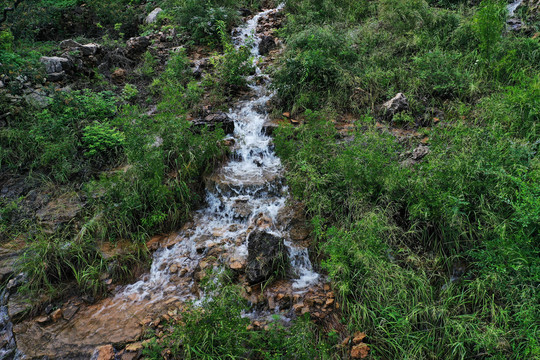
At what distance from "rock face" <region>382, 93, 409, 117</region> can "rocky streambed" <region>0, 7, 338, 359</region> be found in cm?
257

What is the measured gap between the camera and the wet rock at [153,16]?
35.8ft

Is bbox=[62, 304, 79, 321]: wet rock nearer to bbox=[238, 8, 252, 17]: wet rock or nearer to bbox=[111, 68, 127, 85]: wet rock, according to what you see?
bbox=[111, 68, 127, 85]: wet rock

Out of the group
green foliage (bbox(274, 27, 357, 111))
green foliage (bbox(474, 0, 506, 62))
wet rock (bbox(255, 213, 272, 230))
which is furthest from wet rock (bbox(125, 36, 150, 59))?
green foliage (bbox(474, 0, 506, 62))

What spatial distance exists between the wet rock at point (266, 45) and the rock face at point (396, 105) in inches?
195

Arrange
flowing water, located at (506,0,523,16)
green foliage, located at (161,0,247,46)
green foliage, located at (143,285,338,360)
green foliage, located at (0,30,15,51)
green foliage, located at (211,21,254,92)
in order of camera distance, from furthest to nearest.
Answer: green foliage, located at (161,0,247,46), green foliage, located at (211,21,254,92), flowing water, located at (506,0,523,16), green foliage, located at (0,30,15,51), green foliage, located at (143,285,338,360)

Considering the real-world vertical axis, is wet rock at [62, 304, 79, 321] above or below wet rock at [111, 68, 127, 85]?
below

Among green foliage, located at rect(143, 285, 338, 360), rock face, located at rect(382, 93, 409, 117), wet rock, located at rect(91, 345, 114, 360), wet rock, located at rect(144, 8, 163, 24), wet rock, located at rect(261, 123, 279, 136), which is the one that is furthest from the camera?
wet rock, located at rect(144, 8, 163, 24)

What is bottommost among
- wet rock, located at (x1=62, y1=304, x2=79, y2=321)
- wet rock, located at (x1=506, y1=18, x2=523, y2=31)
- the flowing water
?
wet rock, located at (x1=62, y1=304, x2=79, y2=321)

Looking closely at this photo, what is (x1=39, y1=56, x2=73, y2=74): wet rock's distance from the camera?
7188mm

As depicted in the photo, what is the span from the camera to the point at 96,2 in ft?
37.0

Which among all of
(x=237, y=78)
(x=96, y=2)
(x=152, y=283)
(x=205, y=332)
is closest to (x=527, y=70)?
(x=237, y=78)

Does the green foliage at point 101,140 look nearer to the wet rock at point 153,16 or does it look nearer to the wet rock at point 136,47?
the wet rock at point 136,47

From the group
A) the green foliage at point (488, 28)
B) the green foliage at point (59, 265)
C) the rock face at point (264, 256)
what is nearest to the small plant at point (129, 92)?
the green foliage at point (59, 265)

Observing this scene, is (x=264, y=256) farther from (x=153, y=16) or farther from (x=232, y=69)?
(x=153, y=16)
